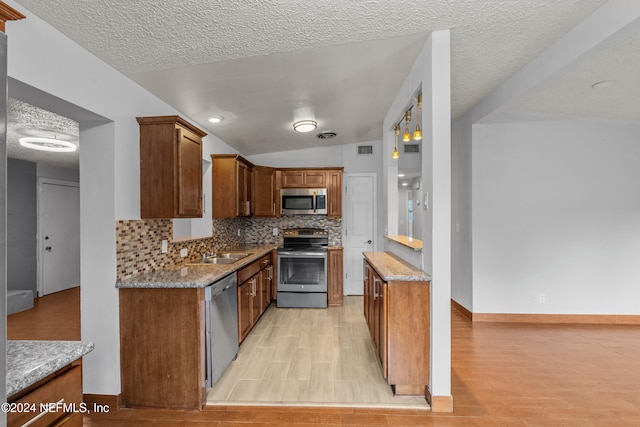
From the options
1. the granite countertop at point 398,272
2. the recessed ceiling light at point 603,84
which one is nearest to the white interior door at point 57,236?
the granite countertop at point 398,272

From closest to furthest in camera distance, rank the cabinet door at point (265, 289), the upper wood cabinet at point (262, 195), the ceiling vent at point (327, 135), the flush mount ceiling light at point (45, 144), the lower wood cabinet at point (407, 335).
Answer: the lower wood cabinet at point (407, 335) < the flush mount ceiling light at point (45, 144) < the cabinet door at point (265, 289) < the ceiling vent at point (327, 135) < the upper wood cabinet at point (262, 195)

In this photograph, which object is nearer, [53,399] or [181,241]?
[53,399]

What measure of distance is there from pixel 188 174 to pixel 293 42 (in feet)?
4.53

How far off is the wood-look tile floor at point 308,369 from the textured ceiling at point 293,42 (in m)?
2.54

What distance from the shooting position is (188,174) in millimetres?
2631

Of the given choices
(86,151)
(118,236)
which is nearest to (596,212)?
(118,236)

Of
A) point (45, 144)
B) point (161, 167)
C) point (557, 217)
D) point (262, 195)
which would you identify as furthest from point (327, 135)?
point (45, 144)

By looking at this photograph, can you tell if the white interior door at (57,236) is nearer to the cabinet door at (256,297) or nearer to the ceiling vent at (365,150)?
the cabinet door at (256,297)

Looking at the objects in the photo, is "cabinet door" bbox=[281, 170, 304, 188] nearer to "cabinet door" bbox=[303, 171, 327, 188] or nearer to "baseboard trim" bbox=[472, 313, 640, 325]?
"cabinet door" bbox=[303, 171, 327, 188]

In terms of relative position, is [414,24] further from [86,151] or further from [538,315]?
[538,315]

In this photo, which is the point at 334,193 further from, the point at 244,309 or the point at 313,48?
the point at 313,48

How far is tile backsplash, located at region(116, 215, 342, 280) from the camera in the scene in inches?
92.8

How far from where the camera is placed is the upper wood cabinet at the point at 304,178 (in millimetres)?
5004

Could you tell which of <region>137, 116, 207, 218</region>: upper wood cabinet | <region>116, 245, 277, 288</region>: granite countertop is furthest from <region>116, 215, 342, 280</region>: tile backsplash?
<region>137, 116, 207, 218</region>: upper wood cabinet
